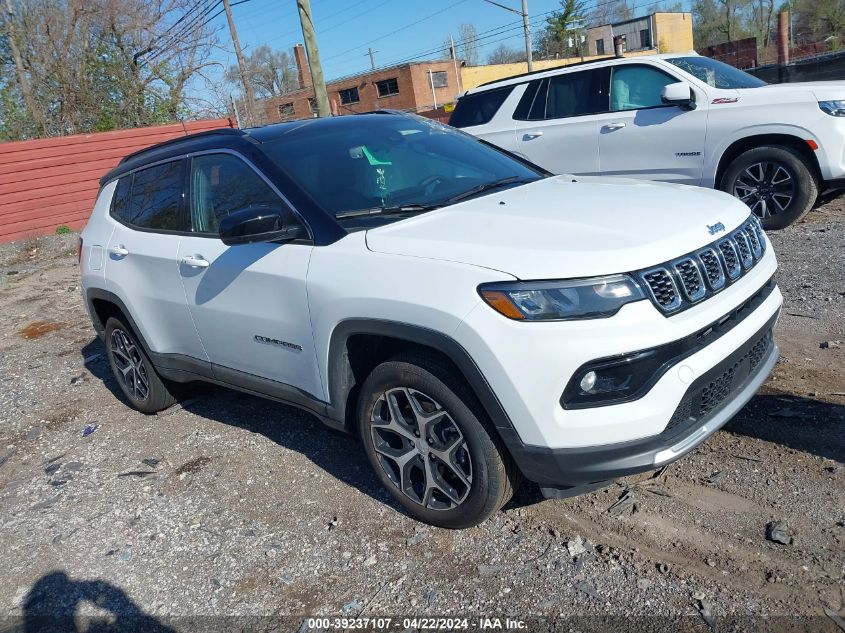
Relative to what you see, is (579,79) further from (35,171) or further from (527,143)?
(35,171)

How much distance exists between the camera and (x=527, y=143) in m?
8.52

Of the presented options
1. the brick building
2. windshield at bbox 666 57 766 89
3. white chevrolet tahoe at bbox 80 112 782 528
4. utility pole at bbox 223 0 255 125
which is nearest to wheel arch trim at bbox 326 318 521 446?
white chevrolet tahoe at bbox 80 112 782 528

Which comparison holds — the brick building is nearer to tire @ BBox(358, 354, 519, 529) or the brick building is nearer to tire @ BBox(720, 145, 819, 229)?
tire @ BBox(720, 145, 819, 229)

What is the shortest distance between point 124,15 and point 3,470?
21.1 meters

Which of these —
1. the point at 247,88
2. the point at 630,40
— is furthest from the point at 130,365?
the point at 630,40

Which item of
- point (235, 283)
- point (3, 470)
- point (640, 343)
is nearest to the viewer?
point (640, 343)

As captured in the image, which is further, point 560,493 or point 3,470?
point 3,470

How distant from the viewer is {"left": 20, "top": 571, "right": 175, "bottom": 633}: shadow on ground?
3.01m

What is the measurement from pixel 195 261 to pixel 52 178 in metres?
13.2

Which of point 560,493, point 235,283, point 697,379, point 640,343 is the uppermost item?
point 235,283

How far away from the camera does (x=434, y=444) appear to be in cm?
310

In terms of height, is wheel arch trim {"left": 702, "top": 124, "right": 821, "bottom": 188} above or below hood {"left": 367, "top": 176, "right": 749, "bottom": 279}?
below

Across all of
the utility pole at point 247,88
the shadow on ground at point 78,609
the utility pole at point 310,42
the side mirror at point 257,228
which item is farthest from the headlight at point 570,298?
the utility pole at point 247,88

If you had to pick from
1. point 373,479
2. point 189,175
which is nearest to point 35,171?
Result: point 189,175
